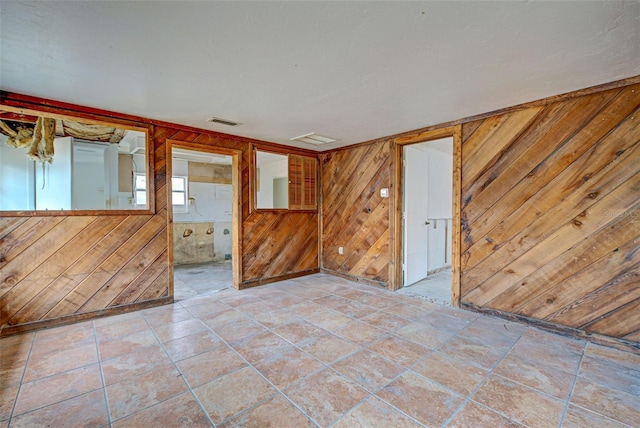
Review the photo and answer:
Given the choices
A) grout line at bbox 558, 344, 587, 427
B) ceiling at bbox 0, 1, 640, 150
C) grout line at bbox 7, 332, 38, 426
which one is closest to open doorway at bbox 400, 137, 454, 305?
grout line at bbox 558, 344, 587, 427

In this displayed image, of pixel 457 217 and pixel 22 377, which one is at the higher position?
pixel 457 217

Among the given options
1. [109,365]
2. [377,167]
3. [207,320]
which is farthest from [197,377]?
[377,167]

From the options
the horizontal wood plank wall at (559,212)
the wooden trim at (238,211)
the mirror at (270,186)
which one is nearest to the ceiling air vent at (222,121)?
the wooden trim at (238,211)

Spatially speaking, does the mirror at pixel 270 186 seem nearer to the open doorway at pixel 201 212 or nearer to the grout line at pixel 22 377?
the open doorway at pixel 201 212

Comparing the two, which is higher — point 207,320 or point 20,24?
point 20,24

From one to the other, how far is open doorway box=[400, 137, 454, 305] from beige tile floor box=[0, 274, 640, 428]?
3.83ft

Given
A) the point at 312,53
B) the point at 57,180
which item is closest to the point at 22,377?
the point at 57,180

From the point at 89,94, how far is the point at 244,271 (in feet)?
9.06

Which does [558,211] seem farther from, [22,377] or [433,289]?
[22,377]

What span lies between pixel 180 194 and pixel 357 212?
401 cm

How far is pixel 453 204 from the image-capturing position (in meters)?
3.49

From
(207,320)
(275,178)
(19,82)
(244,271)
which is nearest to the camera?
(19,82)

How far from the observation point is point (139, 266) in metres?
3.32

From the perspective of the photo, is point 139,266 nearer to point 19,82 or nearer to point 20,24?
point 19,82
